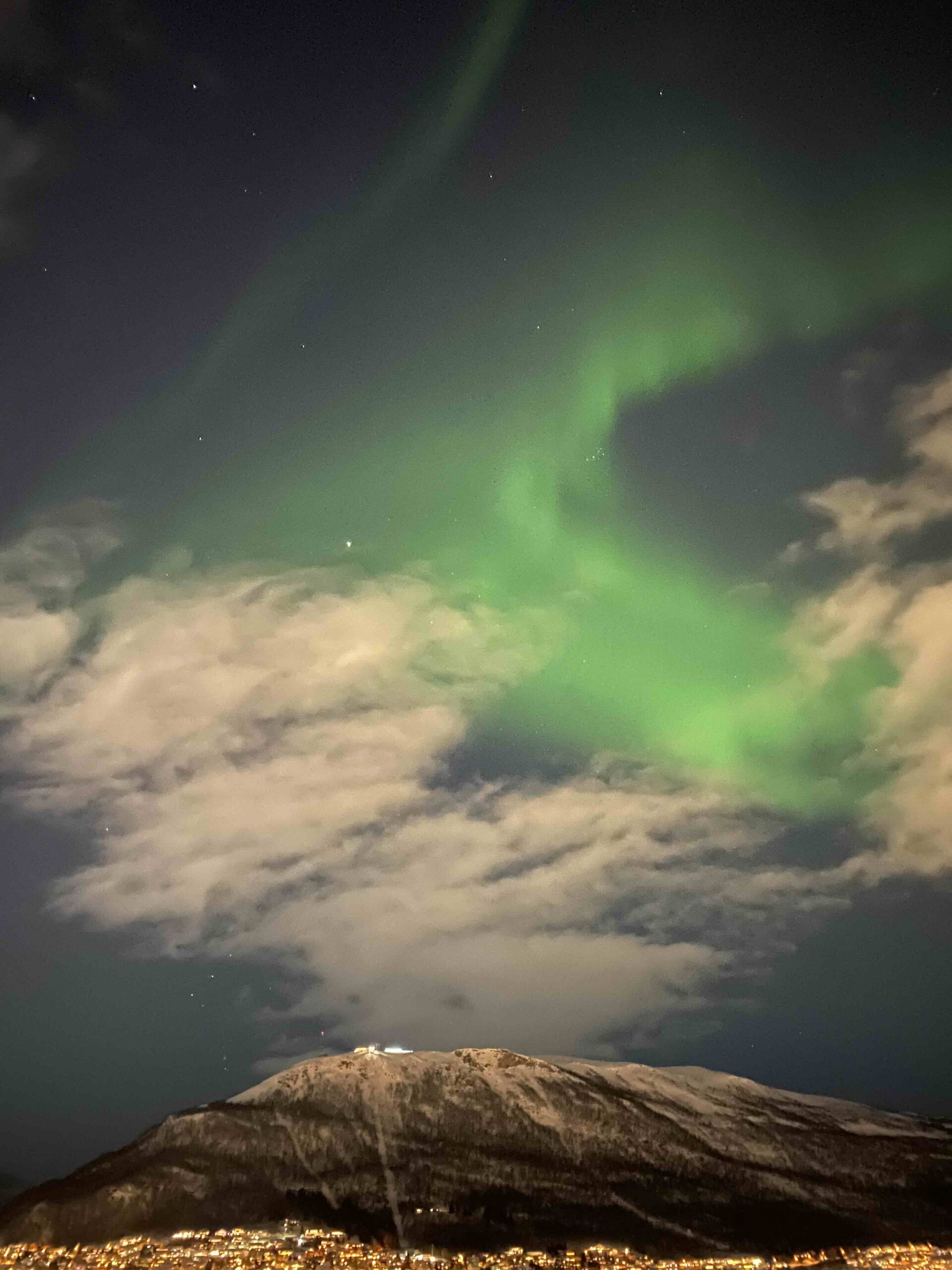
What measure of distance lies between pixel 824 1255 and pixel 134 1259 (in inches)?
5466

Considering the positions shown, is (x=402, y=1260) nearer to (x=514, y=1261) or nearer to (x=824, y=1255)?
(x=514, y=1261)

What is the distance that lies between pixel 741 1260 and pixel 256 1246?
99653mm

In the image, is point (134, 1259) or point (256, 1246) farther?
point (256, 1246)

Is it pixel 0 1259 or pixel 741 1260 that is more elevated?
pixel 0 1259

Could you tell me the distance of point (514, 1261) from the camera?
184 metres

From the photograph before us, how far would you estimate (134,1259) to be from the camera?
180 metres

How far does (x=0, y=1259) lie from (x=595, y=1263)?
377ft

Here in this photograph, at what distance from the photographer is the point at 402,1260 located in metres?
183

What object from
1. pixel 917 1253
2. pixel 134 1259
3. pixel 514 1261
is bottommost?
pixel 917 1253

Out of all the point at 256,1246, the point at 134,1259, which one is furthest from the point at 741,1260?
the point at 134,1259

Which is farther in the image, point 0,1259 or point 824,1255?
point 824,1255

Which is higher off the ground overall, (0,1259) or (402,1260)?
(0,1259)

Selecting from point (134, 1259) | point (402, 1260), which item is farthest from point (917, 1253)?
point (134, 1259)

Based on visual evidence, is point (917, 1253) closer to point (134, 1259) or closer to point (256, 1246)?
point (256, 1246)
